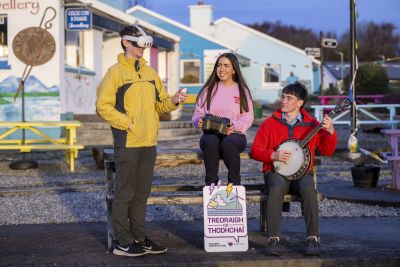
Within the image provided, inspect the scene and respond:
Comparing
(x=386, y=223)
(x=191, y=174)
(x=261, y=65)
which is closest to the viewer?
(x=386, y=223)

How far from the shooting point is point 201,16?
168ft

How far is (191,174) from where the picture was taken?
14078mm

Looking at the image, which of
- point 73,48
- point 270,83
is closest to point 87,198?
point 73,48

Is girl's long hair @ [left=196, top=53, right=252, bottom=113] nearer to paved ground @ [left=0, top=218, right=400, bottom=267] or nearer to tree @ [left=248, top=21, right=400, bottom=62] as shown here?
paved ground @ [left=0, top=218, right=400, bottom=267]

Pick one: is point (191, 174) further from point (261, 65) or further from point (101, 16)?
point (261, 65)

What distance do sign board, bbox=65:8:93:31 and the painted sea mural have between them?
5.10ft

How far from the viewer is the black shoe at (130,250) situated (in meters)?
6.57

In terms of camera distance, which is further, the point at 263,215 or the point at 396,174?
the point at 396,174

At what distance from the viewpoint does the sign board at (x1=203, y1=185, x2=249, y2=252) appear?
22.2 ft

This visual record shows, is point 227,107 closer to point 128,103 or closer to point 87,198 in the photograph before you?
point 128,103

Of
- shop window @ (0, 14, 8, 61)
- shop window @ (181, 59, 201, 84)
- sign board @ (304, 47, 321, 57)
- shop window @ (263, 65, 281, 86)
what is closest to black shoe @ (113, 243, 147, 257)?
shop window @ (0, 14, 8, 61)

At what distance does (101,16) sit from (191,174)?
8611mm

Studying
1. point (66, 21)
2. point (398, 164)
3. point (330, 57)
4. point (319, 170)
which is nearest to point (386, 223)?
point (398, 164)

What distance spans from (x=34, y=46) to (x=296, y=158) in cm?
1292
